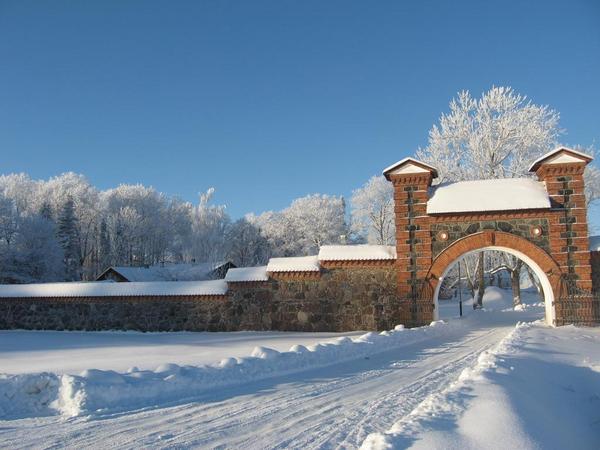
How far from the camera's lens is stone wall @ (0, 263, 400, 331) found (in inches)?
625

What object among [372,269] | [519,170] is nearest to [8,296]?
[372,269]

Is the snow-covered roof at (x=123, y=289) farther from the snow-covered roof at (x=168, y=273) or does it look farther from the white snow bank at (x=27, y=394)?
the snow-covered roof at (x=168, y=273)

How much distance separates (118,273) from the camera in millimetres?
35656

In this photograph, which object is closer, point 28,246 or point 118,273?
point 118,273

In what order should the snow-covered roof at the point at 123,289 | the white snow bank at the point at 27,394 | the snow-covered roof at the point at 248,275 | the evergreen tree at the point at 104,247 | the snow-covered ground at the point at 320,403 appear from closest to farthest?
the snow-covered ground at the point at 320,403 < the white snow bank at the point at 27,394 < the snow-covered roof at the point at 248,275 < the snow-covered roof at the point at 123,289 < the evergreen tree at the point at 104,247

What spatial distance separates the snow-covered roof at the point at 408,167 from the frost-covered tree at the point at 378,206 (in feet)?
89.4

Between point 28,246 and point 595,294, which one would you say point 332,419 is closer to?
point 595,294

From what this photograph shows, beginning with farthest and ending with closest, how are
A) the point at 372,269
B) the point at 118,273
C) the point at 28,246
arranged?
the point at 28,246
the point at 118,273
the point at 372,269

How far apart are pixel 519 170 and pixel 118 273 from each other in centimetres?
2850

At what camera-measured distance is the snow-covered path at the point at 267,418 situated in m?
4.27

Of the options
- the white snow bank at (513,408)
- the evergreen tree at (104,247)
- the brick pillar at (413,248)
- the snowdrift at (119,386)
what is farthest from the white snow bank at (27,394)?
the evergreen tree at (104,247)

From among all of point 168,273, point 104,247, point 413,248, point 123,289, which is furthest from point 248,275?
point 104,247

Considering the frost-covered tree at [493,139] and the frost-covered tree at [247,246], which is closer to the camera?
the frost-covered tree at [493,139]

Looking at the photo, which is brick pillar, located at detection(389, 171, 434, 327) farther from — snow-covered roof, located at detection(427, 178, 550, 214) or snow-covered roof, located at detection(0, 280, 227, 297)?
snow-covered roof, located at detection(0, 280, 227, 297)
